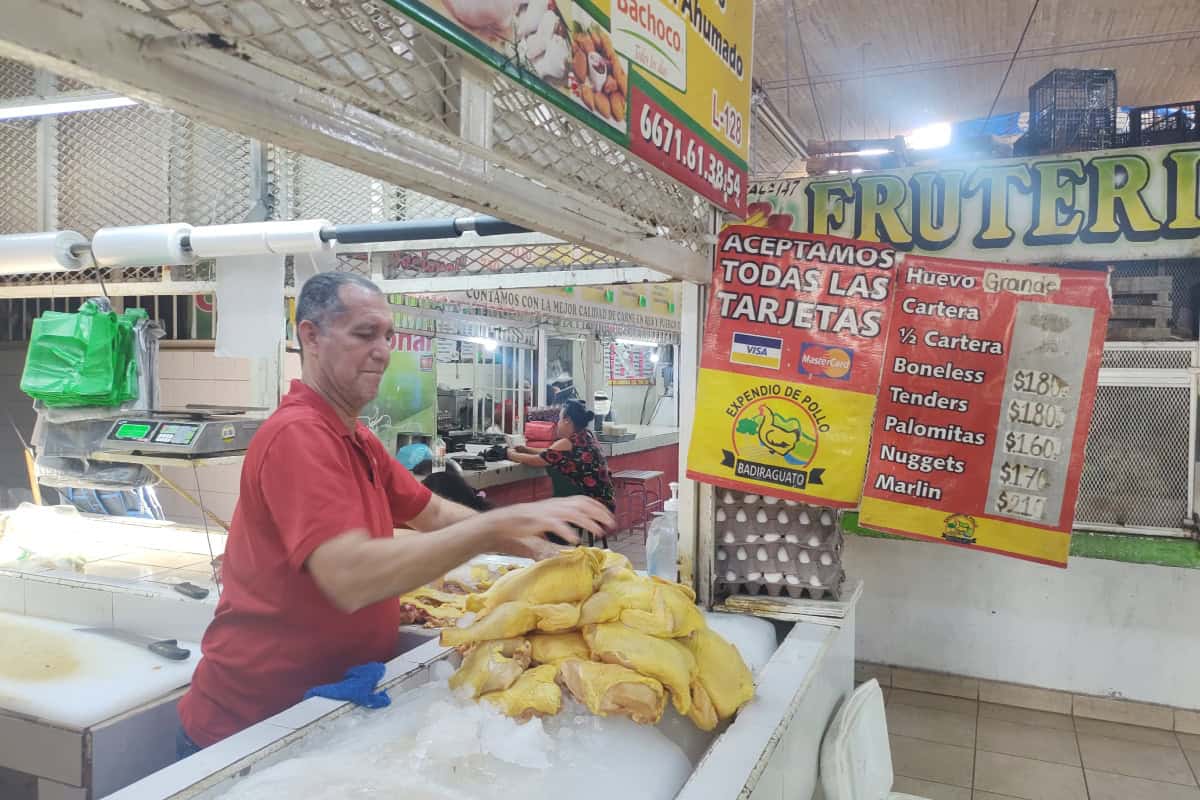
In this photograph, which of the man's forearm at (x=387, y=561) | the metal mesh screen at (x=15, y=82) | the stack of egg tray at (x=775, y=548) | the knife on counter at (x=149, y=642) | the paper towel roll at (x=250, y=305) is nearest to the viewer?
the man's forearm at (x=387, y=561)

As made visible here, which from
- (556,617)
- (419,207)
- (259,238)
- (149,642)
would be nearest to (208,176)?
(419,207)

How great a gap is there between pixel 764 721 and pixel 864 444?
1.02 m

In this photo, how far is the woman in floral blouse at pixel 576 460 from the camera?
5.68 metres

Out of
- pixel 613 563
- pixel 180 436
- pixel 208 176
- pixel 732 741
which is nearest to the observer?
pixel 732 741

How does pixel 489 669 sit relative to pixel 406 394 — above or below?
below

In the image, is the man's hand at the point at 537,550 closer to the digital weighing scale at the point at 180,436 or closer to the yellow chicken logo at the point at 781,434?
the yellow chicken logo at the point at 781,434

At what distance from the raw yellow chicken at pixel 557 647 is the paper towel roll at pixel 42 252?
8.84 feet

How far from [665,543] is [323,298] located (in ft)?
4.84

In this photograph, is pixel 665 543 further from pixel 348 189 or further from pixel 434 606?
pixel 348 189

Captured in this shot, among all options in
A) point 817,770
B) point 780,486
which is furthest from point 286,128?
point 817,770

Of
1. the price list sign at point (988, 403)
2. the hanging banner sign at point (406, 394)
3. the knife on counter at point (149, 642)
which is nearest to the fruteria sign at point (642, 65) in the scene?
the price list sign at point (988, 403)

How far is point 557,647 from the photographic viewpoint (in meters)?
1.55

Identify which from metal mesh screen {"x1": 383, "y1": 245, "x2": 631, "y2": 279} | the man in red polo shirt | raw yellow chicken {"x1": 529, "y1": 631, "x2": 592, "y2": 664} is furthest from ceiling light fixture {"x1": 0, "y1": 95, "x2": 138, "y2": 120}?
raw yellow chicken {"x1": 529, "y1": 631, "x2": 592, "y2": 664}

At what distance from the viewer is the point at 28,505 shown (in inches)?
149
